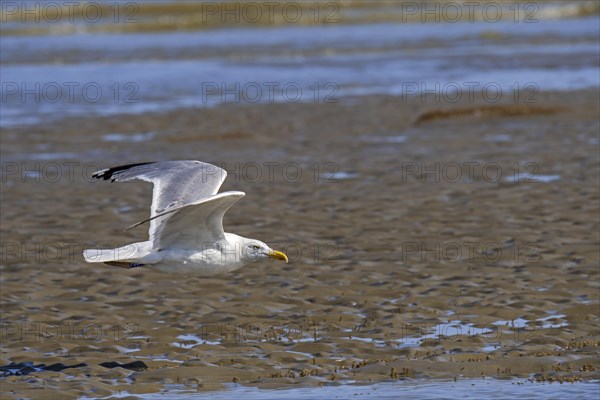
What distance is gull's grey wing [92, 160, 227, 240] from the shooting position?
888cm

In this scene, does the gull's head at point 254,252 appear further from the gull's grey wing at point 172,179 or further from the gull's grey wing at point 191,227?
the gull's grey wing at point 172,179

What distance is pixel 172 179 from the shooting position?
363 inches

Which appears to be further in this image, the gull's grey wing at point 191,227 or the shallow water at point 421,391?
the gull's grey wing at point 191,227

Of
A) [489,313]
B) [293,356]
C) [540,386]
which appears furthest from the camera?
[489,313]

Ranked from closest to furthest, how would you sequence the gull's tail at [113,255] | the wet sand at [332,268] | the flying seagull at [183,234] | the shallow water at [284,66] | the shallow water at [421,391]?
the shallow water at [421,391]
the gull's tail at [113,255]
the flying seagull at [183,234]
the wet sand at [332,268]
the shallow water at [284,66]

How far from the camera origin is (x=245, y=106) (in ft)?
80.4

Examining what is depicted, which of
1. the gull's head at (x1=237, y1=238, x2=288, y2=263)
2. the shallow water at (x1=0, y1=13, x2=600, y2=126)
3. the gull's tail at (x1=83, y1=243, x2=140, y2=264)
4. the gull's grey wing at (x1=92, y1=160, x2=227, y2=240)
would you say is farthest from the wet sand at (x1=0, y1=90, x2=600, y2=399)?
the shallow water at (x1=0, y1=13, x2=600, y2=126)

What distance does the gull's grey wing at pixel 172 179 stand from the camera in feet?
29.1

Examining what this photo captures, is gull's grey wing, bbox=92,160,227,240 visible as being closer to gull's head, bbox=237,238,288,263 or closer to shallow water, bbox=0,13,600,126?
gull's head, bbox=237,238,288,263

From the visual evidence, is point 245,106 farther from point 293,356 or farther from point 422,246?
point 293,356

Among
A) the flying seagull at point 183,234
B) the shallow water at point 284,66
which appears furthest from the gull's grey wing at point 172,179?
the shallow water at point 284,66

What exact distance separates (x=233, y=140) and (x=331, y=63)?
1290 cm

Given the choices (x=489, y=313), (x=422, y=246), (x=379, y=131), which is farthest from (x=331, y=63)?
(x=489, y=313)

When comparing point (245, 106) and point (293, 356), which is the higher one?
point (245, 106)
